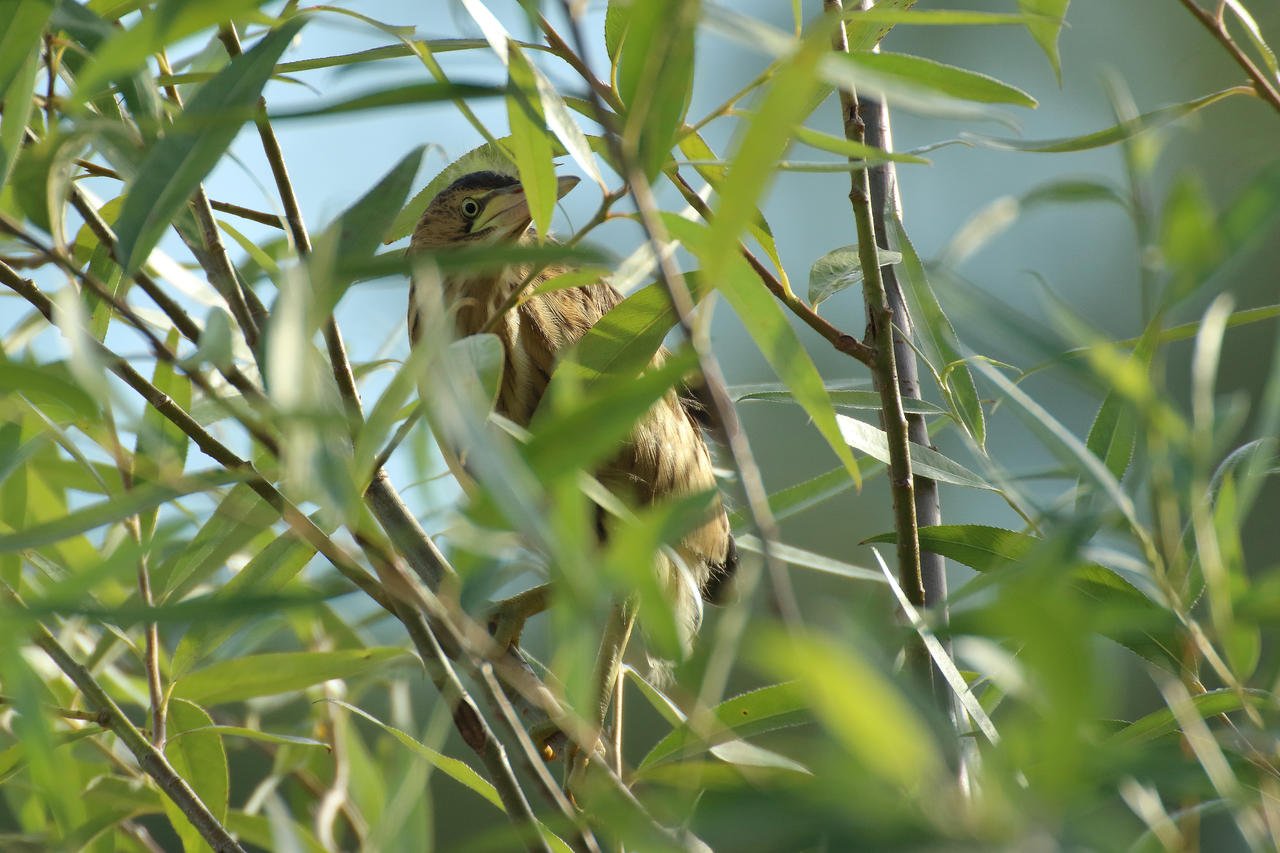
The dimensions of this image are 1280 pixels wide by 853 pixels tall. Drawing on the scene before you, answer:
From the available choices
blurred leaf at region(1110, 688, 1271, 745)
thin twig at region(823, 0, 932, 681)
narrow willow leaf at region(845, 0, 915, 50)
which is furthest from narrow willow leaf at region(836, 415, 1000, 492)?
narrow willow leaf at region(845, 0, 915, 50)

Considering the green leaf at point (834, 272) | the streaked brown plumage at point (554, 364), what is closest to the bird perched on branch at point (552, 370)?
the streaked brown plumage at point (554, 364)

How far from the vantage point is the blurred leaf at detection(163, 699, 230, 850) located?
3.95ft

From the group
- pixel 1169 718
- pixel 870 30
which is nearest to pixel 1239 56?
pixel 870 30

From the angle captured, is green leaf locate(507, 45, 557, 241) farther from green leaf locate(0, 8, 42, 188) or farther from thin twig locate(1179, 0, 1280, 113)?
thin twig locate(1179, 0, 1280, 113)

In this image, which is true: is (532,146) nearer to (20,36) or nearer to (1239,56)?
(20,36)

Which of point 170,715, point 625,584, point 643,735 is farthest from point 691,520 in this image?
point 643,735

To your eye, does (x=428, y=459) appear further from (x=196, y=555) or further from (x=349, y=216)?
(x=196, y=555)

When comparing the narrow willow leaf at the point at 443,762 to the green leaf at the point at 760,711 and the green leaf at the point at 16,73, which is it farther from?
the green leaf at the point at 16,73

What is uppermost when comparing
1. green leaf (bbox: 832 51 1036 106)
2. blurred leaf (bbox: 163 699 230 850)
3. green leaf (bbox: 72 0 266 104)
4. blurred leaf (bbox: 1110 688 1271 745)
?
green leaf (bbox: 72 0 266 104)

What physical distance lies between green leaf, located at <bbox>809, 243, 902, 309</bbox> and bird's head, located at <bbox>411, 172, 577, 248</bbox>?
0.81m

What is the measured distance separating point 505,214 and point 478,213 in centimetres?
17

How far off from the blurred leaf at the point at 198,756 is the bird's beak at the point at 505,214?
1.04 m

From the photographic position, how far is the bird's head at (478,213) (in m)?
2.08

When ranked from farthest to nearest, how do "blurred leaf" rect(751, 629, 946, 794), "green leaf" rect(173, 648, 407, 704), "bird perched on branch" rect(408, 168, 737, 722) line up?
"bird perched on branch" rect(408, 168, 737, 722), "green leaf" rect(173, 648, 407, 704), "blurred leaf" rect(751, 629, 946, 794)
